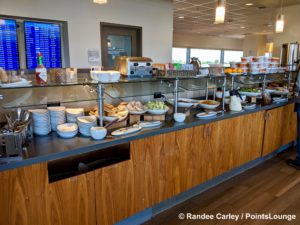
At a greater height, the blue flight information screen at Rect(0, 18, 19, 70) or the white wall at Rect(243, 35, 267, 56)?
the white wall at Rect(243, 35, 267, 56)

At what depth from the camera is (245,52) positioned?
11219mm

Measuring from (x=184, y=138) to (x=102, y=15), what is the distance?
2.75 meters

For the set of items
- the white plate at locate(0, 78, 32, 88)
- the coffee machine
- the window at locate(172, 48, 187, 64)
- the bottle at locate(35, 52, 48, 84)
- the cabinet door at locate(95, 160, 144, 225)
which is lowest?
the cabinet door at locate(95, 160, 144, 225)

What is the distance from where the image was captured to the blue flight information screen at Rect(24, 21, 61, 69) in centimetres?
340

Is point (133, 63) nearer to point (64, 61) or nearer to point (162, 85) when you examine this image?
point (162, 85)

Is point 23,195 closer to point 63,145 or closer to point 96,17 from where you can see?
point 63,145

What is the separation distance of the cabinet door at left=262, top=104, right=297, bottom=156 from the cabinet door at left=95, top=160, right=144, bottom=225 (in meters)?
1.95

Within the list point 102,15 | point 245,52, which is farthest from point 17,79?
point 245,52

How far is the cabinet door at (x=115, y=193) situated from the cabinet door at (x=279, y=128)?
195 cm

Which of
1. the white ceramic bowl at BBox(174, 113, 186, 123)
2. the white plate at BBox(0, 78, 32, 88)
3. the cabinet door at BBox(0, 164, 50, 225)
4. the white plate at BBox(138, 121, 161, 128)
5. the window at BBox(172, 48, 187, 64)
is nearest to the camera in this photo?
the cabinet door at BBox(0, 164, 50, 225)

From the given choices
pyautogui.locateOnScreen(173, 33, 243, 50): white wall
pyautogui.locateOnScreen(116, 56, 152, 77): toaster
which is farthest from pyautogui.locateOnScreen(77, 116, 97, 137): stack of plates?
pyautogui.locateOnScreen(173, 33, 243, 50): white wall

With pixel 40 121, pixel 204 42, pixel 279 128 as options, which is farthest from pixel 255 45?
pixel 40 121

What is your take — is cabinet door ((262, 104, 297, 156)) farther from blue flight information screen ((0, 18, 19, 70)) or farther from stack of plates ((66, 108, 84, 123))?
blue flight information screen ((0, 18, 19, 70))

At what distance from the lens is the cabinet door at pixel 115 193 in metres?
1.69
